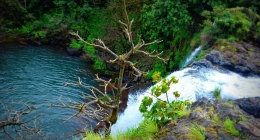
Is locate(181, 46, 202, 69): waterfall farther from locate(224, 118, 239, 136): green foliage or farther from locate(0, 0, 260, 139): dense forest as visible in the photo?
locate(224, 118, 239, 136): green foliage

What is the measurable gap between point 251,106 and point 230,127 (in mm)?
2019

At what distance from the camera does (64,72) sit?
46.2 feet

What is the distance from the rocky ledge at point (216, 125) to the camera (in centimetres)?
415

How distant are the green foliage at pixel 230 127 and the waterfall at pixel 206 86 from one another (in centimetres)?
236

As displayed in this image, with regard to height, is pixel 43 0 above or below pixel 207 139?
above

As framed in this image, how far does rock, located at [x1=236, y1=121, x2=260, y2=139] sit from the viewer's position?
161 inches

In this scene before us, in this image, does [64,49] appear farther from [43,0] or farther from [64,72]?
[43,0]

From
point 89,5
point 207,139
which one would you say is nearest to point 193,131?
point 207,139

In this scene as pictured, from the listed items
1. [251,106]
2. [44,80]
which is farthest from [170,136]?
[44,80]

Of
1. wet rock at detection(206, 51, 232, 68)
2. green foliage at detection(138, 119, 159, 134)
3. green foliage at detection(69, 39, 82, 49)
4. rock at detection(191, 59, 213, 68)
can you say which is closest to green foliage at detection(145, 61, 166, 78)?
wet rock at detection(206, 51, 232, 68)

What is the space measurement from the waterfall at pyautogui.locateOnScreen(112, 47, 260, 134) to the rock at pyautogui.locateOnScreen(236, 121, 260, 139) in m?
2.46

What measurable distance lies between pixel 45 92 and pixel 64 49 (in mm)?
6389

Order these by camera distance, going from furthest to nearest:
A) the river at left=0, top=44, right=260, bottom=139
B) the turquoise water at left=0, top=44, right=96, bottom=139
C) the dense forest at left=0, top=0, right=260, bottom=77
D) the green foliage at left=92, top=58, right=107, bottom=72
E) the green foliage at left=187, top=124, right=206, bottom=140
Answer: the green foliage at left=92, top=58, right=107, bottom=72 → the dense forest at left=0, top=0, right=260, bottom=77 → the turquoise water at left=0, top=44, right=96, bottom=139 → the river at left=0, top=44, right=260, bottom=139 → the green foliage at left=187, top=124, right=206, bottom=140

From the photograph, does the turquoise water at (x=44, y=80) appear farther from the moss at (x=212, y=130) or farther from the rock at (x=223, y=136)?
the rock at (x=223, y=136)
